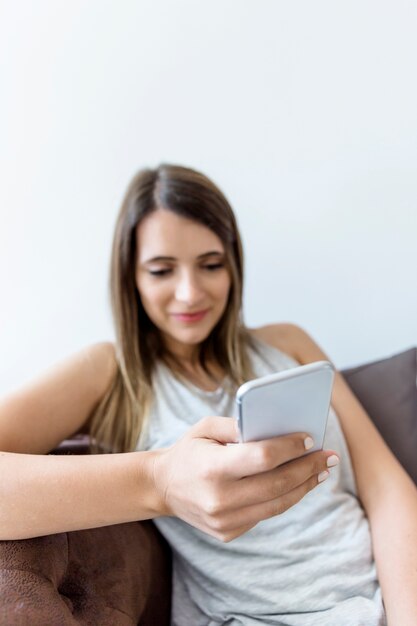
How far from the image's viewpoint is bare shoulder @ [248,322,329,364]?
1.13 metres

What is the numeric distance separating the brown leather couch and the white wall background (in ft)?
0.94

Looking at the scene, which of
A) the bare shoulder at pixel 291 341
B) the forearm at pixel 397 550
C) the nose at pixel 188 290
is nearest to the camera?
the forearm at pixel 397 550

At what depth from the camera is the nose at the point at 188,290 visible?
96 cm

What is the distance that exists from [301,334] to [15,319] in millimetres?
604

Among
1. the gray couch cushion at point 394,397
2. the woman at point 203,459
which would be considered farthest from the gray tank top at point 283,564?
the gray couch cushion at point 394,397

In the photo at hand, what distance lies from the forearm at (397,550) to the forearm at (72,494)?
0.38 m

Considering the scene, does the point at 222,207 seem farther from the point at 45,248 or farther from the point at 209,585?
the point at 209,585

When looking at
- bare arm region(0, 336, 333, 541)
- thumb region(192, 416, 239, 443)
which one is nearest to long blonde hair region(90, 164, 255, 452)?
bare arm region(0, 336, 333, 541)

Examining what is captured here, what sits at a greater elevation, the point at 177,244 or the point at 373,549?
the point at 177,244

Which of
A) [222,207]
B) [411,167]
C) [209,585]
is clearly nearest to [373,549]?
[209,585]

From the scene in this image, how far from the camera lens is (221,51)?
1.24m

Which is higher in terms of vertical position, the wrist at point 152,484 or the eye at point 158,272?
the eye at point 158,272

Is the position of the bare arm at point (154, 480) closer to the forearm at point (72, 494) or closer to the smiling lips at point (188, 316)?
the forearm at point (72, 494)

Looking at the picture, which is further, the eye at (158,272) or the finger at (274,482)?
the eye at (158,272)
